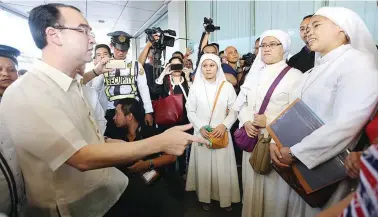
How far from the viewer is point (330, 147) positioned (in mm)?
944

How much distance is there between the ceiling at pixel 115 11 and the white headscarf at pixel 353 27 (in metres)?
4.79

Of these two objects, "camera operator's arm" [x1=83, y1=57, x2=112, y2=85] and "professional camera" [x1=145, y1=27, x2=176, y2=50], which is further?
"professional camera" [x1=145, y1=27, x2=176, y2=50]

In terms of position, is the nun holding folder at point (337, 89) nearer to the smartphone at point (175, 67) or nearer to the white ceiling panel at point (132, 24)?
the smartphone at point (175, 67)

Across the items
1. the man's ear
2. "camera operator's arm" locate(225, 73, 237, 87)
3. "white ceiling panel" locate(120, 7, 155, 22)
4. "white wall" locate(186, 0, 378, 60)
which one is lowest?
"camera operator's arm" locate(225, 73, 237, 87)

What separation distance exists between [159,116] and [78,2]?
4019 mm

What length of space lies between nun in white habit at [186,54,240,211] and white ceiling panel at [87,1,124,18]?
4.07 metres

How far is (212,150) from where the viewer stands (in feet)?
6.44

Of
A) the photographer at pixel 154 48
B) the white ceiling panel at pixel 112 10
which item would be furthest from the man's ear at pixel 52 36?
the white ceiling panel at pixel 112 10

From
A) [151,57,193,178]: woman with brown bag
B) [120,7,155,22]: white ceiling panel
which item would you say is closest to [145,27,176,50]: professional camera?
[151,57,193,178]: woman with brown bag

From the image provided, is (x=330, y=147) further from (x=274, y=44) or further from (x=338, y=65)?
(x=274, y=44)

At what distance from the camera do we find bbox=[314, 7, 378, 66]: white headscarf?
105 cm

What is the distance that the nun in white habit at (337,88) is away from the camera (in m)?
0.89

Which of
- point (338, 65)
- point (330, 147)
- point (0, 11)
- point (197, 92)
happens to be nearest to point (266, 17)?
point (197, 92)

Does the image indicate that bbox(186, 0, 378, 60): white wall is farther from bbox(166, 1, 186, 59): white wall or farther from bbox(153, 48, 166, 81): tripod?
bbox(153, 48, 166, 81): tripod
